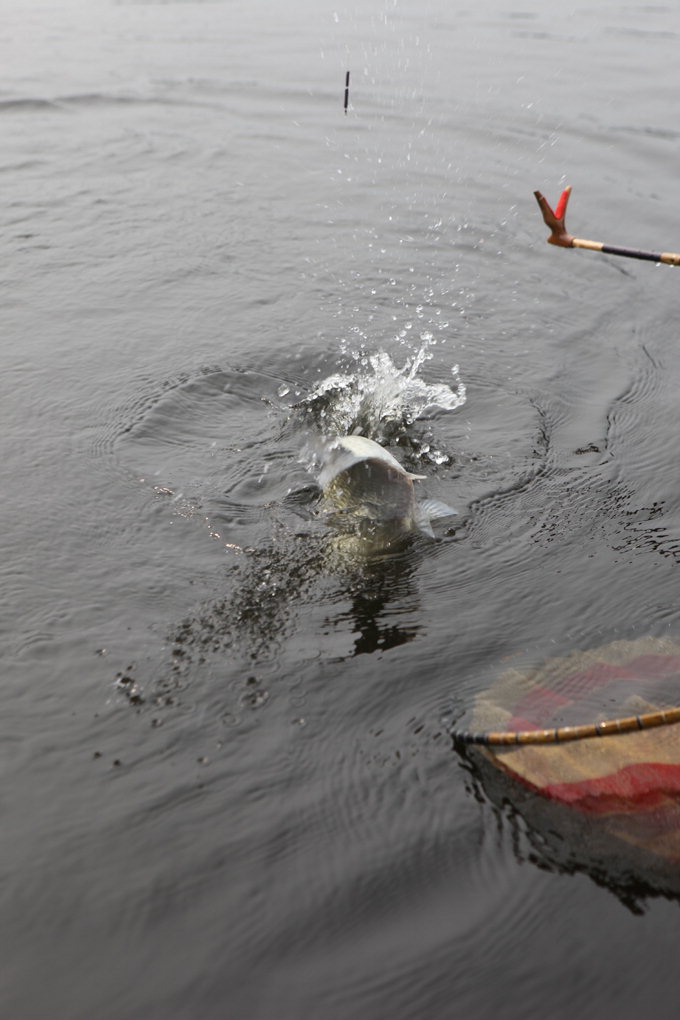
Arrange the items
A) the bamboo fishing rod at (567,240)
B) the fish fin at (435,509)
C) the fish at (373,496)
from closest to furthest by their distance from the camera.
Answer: the bamboo fishing rod at (567,240), the fish at (373,496), the fish fin at (435,509)

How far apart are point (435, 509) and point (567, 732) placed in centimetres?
185

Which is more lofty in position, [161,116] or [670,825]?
[161,116]

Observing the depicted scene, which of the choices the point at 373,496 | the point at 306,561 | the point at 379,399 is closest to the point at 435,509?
the point at 373,496

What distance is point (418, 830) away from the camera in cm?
327

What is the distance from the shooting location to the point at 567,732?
3.15 meters

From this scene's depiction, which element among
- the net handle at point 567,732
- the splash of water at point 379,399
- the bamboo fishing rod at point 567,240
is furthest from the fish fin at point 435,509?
the net handle at point 567,732

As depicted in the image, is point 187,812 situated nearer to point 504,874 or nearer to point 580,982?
point 504,874

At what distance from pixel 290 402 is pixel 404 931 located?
362 cm

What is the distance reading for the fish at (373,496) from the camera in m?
4.59

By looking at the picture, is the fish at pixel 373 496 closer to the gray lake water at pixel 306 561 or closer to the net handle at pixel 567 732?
the gray lake water at pixel 306 561

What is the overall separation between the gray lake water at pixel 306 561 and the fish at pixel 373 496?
0.13 m

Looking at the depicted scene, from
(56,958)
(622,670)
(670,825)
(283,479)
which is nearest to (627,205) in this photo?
(283,479)

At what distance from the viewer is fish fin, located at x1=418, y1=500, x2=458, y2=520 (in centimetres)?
480

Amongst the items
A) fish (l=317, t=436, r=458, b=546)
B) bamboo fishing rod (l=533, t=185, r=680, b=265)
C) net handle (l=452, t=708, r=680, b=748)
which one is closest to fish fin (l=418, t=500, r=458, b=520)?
fish (l=317, t=436, r=458, b=546)
